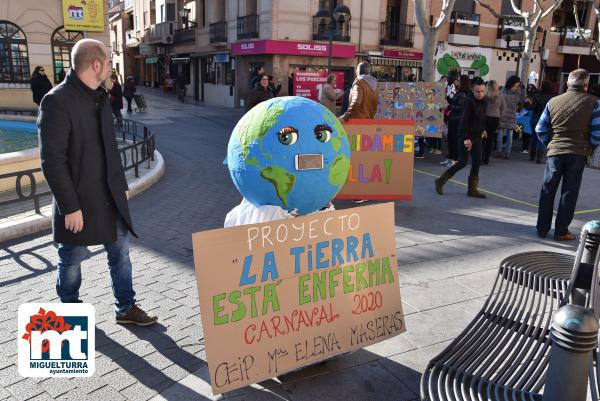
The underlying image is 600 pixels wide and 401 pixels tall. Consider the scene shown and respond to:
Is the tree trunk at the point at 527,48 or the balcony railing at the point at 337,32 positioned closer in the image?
the tree trunk at the point at 527,48

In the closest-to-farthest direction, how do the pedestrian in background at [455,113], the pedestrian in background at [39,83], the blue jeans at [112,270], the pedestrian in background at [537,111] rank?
the blue jeans at [112,270] < the pedestrian in background at [455,113] < the pedestrian in background at [537,111] < the pedestrian in background at [39,83]

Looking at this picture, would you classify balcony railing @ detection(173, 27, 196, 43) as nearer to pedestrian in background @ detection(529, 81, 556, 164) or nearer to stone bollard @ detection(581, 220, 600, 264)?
pedestrian in background @ detection(529, 81, 556, 164)

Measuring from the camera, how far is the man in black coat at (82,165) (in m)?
3.08

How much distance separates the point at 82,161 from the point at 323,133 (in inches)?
61.8

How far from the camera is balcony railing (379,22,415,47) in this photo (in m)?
28.3

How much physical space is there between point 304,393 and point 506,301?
1494 millimetres

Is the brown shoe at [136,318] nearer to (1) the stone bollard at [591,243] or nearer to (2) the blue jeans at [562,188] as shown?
(1) the stone bollard at [591,243]

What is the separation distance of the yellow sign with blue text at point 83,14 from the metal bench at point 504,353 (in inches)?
930

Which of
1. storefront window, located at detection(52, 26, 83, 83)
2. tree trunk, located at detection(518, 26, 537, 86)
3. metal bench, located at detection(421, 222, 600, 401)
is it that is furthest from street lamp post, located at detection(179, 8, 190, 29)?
metal bench, located at detection(421, 222, 600, 401)

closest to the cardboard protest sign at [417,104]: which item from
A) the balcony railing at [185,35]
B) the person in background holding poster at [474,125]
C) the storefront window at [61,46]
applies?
the person in background holding poster at [474,125]

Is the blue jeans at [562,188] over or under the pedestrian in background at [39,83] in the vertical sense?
under

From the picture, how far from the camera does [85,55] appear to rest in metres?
3.17

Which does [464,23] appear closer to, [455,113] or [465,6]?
[465,6]

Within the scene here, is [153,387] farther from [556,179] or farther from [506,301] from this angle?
[556,179]
